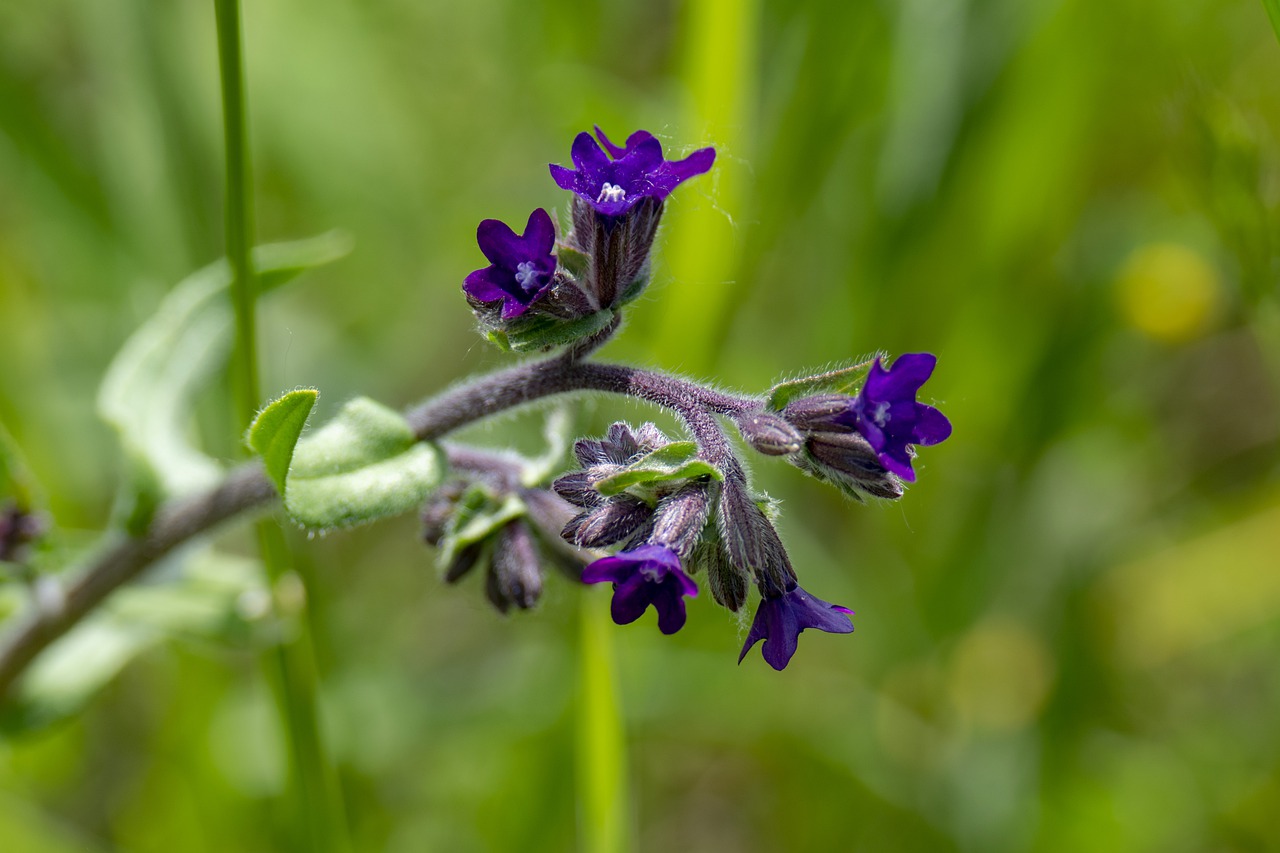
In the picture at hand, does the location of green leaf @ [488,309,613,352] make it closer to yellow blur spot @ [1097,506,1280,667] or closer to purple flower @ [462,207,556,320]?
purple flower @ [462,207,556,320]

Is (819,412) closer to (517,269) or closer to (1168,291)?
(517,269)

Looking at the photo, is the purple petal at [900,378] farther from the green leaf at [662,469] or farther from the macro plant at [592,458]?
the green leaf at [662,469]

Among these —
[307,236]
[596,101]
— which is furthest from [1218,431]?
[307,236]

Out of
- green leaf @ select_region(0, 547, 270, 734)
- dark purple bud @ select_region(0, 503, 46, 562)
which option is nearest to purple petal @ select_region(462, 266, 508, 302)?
green leaf @ select_region(0, 547, 270, 734)

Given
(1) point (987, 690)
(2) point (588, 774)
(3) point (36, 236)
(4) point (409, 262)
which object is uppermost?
(3) point (36, 236)

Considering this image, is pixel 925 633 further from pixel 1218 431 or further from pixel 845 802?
pixel 1218 431

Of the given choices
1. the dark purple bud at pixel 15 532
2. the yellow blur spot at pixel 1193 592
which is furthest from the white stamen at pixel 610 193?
the yellow blur spot at pixel 1193 592
